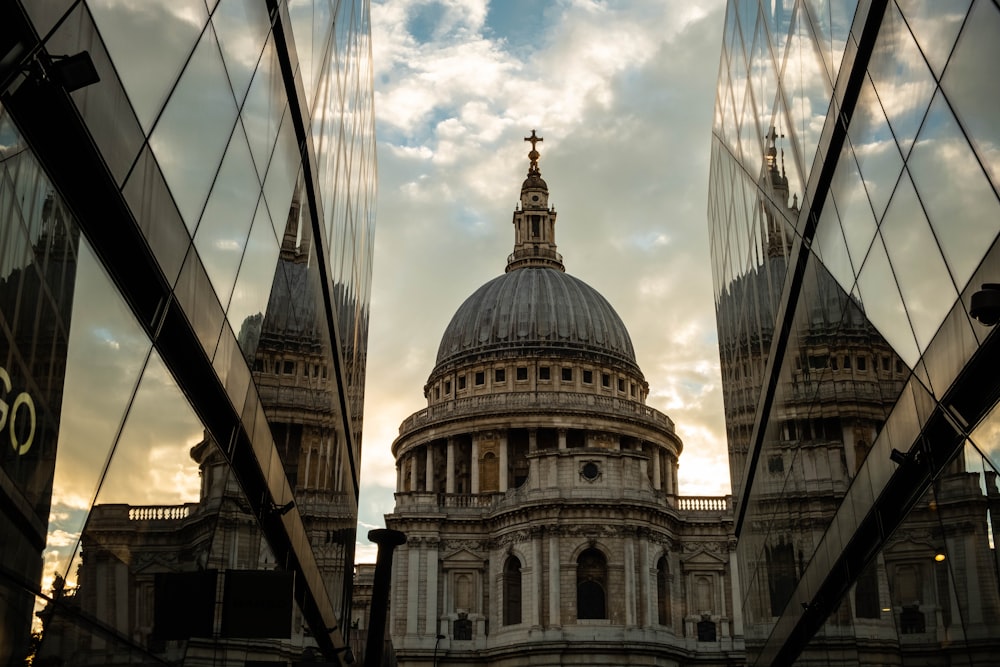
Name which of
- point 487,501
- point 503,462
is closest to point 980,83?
point 487,501

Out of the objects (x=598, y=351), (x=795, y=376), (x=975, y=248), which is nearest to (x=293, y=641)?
(x=795, y=376)

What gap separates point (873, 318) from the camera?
14375 millimetres

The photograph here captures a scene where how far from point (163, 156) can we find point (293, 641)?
12897mm

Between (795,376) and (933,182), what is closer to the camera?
(933,182)

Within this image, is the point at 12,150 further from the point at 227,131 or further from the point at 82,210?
the point at 227,131

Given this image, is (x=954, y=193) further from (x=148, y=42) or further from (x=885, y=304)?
(x=148, y=42)

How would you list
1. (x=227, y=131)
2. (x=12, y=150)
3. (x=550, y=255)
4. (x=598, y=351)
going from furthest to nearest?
(x=550, y=255)
(x=598, y=351)
(x=227, y=131)
(x=12, y=150)

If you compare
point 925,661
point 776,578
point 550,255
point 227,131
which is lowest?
point 925,661

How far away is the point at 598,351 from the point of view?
310 feet

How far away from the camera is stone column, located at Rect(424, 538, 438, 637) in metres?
68.9

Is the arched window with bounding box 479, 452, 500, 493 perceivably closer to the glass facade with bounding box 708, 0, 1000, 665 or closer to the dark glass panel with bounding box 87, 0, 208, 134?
the glass facade with bounding box 708, 0, 1000, 665

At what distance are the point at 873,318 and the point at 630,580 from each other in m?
54.4

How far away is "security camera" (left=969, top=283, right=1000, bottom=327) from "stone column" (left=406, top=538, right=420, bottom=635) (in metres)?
62.8

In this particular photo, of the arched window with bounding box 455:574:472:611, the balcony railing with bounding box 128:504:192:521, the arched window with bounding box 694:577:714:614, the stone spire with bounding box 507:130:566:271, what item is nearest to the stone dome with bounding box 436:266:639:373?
the stone spire with bounding box 507:130:566:271
